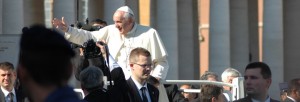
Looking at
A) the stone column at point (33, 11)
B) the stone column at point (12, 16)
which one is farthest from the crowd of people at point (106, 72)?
the stone column at point (33, 11)

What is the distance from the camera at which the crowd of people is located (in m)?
7.00

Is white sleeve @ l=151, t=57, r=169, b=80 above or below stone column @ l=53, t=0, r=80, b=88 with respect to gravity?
below

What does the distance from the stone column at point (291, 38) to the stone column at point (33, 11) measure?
723 inches

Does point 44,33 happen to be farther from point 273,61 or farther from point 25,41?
point 273,61

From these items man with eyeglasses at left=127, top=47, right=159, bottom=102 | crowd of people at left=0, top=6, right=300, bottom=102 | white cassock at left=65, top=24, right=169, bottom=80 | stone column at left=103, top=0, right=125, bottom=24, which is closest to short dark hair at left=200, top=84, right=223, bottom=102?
crowd of people at left=0, top=6, right=300, bottom=102

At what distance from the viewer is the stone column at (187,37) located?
7344 cm

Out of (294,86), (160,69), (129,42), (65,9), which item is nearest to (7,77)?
(129,42)

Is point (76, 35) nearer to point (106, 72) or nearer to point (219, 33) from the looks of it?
point (106, 72)

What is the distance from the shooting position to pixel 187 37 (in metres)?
74.6

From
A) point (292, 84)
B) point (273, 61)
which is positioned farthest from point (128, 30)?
point (273, 61)

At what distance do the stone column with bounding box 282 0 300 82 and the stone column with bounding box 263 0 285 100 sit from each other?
1.60 metres

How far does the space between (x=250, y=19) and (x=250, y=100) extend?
67072 mm

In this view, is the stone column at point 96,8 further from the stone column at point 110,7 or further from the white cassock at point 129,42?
the white cassock at point 129,42

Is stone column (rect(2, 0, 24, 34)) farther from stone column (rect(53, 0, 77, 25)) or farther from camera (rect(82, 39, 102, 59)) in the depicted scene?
camera (rect(82, 39, 102, 59))
